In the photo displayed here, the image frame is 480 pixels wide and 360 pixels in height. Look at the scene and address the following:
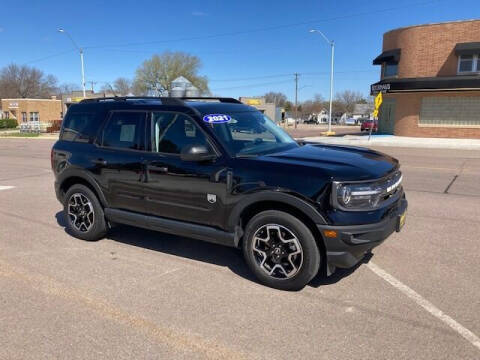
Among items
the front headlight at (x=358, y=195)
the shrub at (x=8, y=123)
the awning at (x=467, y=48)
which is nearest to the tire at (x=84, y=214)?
the front headlight at (x=358, y=195)

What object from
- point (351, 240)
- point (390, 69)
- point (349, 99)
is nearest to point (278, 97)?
point (349, 99)

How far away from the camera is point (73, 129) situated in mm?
5590

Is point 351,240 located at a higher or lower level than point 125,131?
lower

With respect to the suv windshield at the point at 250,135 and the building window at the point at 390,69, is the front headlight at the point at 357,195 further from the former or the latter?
the building window at the point at 390,69

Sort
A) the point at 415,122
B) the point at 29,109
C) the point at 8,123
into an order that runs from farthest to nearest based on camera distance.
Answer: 1. the point at 29,109
2. the point at 8,123
3. the point at 415,122

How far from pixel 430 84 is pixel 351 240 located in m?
26.6

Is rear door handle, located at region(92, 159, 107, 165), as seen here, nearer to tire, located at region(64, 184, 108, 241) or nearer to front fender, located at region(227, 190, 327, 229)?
tire, located at region(64, 184, 108, 241)

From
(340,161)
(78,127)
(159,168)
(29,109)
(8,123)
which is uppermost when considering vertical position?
(29,109)

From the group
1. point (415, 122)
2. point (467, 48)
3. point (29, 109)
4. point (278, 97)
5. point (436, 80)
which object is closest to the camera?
point (467, 48)

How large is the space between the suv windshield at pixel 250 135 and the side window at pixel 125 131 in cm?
101

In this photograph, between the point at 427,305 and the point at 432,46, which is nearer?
the point at 427,305

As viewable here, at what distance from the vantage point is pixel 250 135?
15.2 feet

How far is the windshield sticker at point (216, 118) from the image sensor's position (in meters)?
4.36

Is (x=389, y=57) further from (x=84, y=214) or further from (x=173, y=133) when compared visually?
(x=84, y=214)
